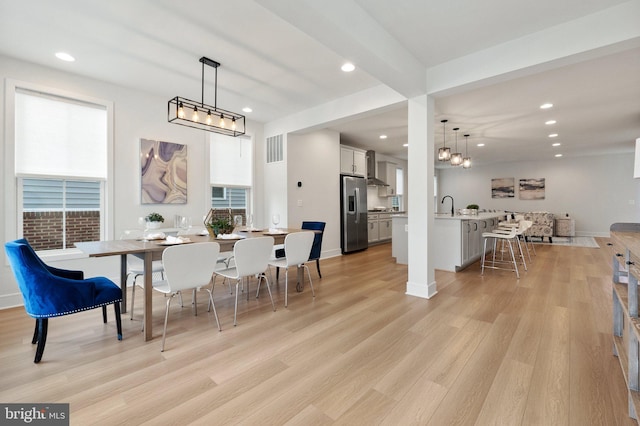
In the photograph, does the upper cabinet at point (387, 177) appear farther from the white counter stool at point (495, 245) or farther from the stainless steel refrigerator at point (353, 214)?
the white counter stool at point (495, 245)

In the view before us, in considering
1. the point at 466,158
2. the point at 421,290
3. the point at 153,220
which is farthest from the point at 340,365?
the point at 466,158

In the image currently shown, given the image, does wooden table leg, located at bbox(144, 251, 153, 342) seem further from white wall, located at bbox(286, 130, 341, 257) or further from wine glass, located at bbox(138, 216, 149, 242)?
white wall, located at bbox(286, 130, 341, 257)

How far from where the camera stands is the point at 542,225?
855cm

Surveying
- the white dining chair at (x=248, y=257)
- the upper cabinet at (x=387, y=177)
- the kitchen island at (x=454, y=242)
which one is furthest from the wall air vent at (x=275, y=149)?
the upper cabinet at (x=387, y=177)

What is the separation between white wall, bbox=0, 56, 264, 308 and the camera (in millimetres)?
3217

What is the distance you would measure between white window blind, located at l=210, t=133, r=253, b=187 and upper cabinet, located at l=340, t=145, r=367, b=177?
2263 mm

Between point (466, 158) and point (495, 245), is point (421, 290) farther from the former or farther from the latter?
point (466, 158)

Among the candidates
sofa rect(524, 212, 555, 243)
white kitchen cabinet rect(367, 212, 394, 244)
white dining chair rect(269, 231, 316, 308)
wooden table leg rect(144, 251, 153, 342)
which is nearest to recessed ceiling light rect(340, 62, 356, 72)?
white dining chair rect(269, 231, 316, 308)

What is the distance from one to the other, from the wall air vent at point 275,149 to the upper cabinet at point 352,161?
5.82 feet

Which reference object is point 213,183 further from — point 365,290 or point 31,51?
point 365,290

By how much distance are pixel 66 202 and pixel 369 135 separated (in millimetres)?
5524

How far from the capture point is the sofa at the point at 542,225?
27.8 ft

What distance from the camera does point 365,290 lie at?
3793mm

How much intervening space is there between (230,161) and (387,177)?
5.10 meters
